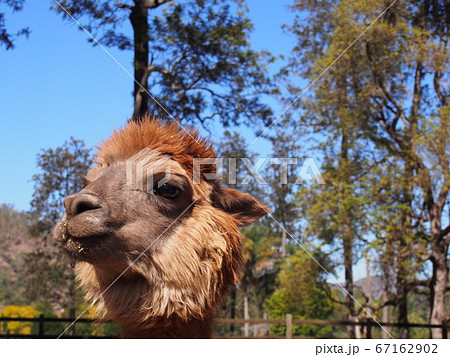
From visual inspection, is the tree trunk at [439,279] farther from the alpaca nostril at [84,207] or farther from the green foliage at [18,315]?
the alpaca nostril at [84,207]

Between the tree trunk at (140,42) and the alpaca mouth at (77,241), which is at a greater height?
the tree trunk at (140,42)

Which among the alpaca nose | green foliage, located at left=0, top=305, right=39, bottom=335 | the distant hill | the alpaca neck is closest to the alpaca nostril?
the alpaca nose

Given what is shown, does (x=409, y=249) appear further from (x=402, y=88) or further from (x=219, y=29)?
(x=219, y=29)

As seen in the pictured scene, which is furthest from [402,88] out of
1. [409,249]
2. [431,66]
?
[409,249]

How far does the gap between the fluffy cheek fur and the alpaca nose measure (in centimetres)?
29

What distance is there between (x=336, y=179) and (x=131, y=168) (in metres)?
12.0

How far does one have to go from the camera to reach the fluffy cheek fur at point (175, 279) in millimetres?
2004

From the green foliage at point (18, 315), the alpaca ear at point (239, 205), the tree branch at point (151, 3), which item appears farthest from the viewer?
the green foliage at point (18, 315)

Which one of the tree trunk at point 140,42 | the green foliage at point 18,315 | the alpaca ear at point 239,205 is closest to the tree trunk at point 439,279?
the tree trunk at point 140,42

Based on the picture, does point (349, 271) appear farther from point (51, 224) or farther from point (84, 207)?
point (84, 207)

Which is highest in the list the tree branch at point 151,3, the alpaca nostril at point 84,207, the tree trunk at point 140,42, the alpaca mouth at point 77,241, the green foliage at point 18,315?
the tree branch at point 151,3

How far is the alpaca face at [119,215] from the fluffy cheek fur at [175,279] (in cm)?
6

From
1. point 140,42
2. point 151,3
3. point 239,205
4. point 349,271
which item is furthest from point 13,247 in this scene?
point 239,205

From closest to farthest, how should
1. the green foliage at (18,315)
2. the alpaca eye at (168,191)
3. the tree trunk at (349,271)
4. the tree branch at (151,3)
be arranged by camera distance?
the alpaca eye at (168,191) → the tree branch at (151,3) → the green foliage at (18,315) → the tree trunk at (349,271)
